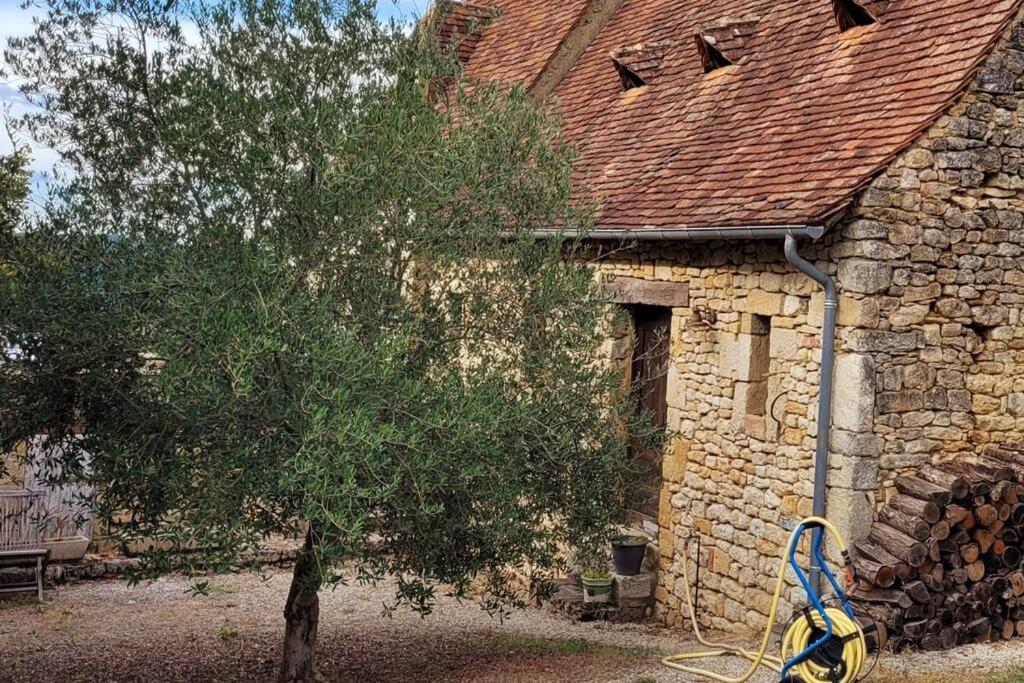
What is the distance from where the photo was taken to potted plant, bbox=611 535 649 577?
11195mm

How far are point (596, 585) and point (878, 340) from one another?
405cm

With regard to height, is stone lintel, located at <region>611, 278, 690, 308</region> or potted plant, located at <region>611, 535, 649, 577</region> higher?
stone lintel, located at <region>611, 278, 690, 308</region>

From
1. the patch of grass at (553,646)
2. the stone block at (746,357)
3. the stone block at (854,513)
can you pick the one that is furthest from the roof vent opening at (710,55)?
the patch of grass at (553,646)

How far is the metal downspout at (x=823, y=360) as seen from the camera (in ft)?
29.5

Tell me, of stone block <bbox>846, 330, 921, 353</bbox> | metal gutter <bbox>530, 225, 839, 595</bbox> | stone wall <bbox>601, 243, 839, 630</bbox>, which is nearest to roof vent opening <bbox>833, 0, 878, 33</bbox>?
stone wall <bbox>601, 243, 839, 630</bbox>

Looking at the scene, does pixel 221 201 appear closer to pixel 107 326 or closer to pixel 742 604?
pixel 107 326

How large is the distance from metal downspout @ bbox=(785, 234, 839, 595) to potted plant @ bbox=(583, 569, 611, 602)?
9.02 feet

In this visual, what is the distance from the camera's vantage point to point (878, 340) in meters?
8.95

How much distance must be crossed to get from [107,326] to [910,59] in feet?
22.8

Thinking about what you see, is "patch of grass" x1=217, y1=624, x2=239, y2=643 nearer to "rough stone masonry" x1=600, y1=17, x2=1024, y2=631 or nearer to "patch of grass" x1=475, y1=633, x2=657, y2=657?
"patch of grass" x1=475, y1=633, x2=657, y2=657

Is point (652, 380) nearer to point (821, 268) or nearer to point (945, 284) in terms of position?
point (821, 268)

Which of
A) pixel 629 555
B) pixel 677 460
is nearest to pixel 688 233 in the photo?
pixel 677 460

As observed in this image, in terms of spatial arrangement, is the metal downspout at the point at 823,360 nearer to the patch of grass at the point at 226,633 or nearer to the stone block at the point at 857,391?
the stone block at the point at 857,391

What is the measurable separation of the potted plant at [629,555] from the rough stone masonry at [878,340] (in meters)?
0.98
